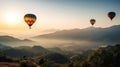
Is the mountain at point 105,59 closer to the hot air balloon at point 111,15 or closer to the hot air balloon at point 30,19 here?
the hot air balloon at point 30,19

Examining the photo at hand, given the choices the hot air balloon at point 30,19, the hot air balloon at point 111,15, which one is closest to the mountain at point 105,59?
the hot air balloon at point 30,19

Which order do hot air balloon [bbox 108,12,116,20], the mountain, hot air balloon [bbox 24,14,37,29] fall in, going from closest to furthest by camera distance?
the mountain, hot air balloon [bbox 24,14,37,29], hot air balloon [bbox 108,12,116,20]

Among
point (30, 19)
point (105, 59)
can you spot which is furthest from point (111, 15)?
point (30, 19)

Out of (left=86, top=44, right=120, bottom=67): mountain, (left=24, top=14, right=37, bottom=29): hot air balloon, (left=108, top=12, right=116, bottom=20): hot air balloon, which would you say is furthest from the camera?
(left=108, top=12, right=116, bottom=20): hot air balloon

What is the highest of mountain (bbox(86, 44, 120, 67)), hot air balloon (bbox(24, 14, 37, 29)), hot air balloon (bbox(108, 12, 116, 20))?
hot air balloon (bbox(108, 12, 116, 20))

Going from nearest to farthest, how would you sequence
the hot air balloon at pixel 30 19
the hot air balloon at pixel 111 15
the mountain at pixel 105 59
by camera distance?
the mountain at pixel 105 59
the hot air balloon at pixel 30 19
the hot air balloon at pixel 111 15

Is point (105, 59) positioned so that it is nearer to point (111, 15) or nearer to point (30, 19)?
point (30, 19)

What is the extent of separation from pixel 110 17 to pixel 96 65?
→ 46858 millimetres

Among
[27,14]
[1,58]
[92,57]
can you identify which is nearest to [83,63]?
[92,57]

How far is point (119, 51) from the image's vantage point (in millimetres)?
80438

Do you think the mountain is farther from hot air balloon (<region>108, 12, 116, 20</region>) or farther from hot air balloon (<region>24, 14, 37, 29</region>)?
hot air balloon (<region>108, 12, 116, 20</region>)

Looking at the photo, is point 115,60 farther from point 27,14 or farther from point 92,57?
point 27,14

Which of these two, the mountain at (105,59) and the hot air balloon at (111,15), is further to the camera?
the hot air balloon at (111,15)

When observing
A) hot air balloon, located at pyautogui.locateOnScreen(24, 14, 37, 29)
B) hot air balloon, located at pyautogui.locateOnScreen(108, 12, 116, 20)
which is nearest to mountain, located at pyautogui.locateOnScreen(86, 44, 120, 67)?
hot air balloon, located at pyautogui.locateOnScreen(24, 14, 37, 29)
